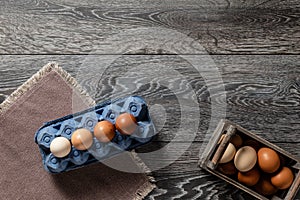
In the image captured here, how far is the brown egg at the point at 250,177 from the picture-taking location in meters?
0.95

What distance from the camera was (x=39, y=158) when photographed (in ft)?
3.42

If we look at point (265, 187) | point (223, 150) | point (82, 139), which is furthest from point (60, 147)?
point (265, 187)

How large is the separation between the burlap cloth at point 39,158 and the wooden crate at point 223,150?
0.17 metres

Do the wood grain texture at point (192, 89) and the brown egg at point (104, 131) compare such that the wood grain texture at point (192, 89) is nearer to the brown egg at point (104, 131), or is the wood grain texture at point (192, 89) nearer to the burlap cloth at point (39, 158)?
the burlap cloth at point (39, 158)

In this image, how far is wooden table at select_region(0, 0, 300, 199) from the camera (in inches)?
42.1

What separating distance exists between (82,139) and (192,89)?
32 cm

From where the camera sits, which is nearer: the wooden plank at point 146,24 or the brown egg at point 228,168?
the brown egg at point 228,168

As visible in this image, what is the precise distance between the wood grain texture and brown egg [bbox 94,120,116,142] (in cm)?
16

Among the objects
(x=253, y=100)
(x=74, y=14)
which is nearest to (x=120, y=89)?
(x=74, y=14)

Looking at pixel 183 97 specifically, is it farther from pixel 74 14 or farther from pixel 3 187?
pixel 3 187

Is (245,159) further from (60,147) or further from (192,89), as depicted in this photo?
(60,147)

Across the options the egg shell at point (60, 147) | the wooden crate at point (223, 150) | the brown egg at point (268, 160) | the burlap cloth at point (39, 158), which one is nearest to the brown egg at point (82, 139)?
the egg shell at point (60, 147)

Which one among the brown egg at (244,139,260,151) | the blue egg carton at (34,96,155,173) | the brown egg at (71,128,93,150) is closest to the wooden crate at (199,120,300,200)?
the brown egg at (244,139,260,151)

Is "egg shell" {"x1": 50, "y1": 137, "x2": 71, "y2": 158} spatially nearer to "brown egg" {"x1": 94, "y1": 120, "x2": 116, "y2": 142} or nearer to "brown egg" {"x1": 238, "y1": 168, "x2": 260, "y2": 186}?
"brown egg" {"x1": 94, "y1": 120, "x2": 116, "y2": 142}
